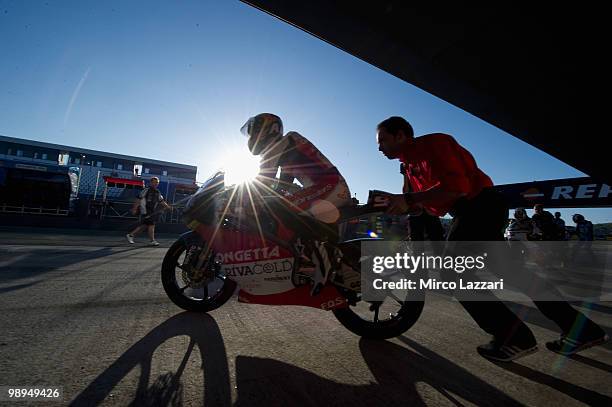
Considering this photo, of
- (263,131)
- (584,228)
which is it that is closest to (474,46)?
(263,131)

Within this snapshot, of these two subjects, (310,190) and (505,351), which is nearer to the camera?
(505,351)

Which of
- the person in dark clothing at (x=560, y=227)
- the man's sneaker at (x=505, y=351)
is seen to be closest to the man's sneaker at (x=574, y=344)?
the man's sneaker at (x=505, y=351)

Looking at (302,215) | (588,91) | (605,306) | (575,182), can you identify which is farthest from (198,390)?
(575,182)

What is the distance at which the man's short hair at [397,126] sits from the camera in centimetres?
216

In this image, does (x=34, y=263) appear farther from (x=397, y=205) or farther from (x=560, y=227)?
(x=560, y=227)

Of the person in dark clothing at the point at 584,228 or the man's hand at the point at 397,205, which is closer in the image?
the man's hand at the point at 397,205

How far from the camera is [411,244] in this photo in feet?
8.13

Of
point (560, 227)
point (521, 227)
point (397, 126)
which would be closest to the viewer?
point (397, 126)

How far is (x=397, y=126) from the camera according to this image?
7.14ft

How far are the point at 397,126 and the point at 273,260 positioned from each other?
1506mm

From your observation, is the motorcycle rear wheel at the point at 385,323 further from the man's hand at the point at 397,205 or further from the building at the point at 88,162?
the building at the point at 88,162

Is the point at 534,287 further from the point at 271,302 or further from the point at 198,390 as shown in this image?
the point at 198,390

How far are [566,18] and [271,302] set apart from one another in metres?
5.46

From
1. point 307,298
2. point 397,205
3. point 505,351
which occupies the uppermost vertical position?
point 397,205
